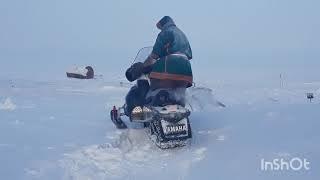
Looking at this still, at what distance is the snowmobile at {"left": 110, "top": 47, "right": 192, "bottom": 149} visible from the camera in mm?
6145

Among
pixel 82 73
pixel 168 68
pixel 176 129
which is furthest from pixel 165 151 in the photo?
pixel 82 73

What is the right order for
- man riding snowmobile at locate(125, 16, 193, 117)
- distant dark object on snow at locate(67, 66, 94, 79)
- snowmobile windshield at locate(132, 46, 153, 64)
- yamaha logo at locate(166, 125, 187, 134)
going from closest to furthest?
1. yamaha logo at locate(166, 125, 187, 134)
2. man riding snowmobile at locate(125, 16, 193, 117)
3. snowmobile windshield at locate(132, 46, 153, 64)
4. distant dark object on snow at locate(67, 66, 94, 79)

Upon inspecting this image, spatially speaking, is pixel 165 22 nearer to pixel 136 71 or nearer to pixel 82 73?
pixel 136 71

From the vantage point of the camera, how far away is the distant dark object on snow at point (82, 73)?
63.8 ft

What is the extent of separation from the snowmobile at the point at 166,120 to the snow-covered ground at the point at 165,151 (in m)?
0.16

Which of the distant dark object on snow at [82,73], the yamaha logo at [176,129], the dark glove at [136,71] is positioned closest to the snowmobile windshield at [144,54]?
the dark glove at [136,71]

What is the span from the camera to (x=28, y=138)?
7.36 meters

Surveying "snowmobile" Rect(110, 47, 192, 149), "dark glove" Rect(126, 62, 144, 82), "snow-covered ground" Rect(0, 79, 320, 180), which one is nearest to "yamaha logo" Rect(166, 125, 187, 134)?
"snowmobile" Rect(110, 47, 192, 149)

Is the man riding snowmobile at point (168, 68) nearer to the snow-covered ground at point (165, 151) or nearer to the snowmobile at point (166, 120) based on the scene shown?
the snowmobile at point (166, 120)

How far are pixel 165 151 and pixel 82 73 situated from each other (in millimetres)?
13709

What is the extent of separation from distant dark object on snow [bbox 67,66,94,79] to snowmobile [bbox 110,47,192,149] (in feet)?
42.2

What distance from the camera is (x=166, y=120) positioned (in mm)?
6152

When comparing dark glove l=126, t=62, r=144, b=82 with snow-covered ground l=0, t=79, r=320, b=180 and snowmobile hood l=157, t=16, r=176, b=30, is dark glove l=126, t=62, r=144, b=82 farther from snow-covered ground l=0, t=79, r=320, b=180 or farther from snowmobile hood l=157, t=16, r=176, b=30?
snow-covered ground l=0, t=79, r=320, b=180

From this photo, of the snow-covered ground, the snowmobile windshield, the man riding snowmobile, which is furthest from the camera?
the snowmobile windshield
